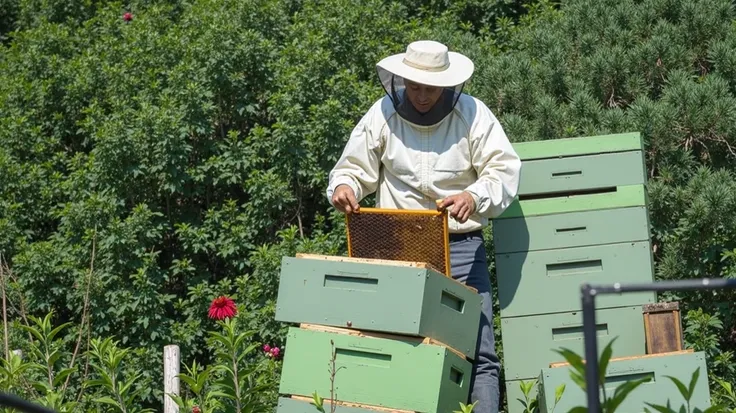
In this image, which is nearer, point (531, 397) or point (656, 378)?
point (656, 378)

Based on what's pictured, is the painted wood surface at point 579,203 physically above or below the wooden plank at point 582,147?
below

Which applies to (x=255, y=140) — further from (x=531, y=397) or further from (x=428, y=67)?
(x=531, y=397)

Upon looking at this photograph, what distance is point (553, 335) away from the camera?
15.8 ft

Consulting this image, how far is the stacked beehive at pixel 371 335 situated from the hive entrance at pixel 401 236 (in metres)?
0.15


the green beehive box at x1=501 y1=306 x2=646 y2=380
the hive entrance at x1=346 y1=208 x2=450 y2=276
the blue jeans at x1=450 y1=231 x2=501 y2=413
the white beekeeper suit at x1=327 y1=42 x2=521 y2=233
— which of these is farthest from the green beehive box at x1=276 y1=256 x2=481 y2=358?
the green beehive box at x1=501 y1=306 x2=646 y2=380

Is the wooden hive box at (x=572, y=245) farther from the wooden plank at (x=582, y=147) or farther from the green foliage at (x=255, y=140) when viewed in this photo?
the green foliage at (x=255, y=140)

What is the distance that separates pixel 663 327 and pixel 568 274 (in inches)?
17.5

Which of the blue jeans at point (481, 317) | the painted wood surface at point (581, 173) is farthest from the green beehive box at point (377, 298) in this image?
the painted wood surface at point (581, 173)

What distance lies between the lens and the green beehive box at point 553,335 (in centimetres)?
479

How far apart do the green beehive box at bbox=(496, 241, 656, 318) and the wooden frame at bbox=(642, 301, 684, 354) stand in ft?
0.54

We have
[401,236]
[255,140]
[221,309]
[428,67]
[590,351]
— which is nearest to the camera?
[590,351]

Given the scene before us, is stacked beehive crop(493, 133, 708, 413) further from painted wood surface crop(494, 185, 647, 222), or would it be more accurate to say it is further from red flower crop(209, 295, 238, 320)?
red flower crop(209, 295, 238, 320)

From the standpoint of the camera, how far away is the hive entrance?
421 centimetres

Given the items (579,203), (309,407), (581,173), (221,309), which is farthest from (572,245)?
(221,309)
